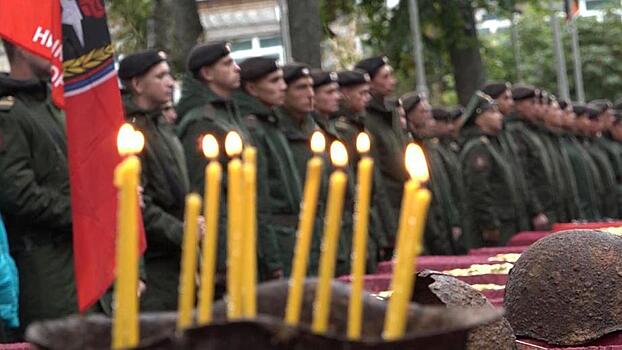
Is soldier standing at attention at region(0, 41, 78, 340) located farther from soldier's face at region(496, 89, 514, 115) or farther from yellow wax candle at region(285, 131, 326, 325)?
soldier's face at region(496, 89, 514, 115)

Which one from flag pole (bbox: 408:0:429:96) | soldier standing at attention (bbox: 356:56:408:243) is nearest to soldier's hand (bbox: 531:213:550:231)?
soldier standing at attention (bbox: 356:56:408:243)

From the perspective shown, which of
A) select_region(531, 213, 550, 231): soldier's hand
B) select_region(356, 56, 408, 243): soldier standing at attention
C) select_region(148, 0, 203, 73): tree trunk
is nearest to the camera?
select_region(356, 56, 408, 243): soldier standing at attention

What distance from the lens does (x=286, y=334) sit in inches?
60.8

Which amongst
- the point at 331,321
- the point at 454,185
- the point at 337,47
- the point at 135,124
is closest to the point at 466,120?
the point at 454,185

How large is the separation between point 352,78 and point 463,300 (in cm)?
710

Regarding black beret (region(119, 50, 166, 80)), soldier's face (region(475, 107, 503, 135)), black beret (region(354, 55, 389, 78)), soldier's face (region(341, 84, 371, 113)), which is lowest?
soldier's face (region(475, 107, 503, 135))

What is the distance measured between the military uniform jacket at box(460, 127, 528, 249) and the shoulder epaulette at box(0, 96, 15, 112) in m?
8.34

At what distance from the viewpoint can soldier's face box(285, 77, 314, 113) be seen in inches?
375

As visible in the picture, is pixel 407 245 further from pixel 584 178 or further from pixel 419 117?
pixel 584 178

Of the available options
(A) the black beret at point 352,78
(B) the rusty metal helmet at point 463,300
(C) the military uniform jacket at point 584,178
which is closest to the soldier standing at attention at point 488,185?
(C) the military uniform jacket at point 584,178

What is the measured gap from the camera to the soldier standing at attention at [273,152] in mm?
8664

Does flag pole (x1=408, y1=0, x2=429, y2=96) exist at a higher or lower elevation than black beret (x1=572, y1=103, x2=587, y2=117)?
higher

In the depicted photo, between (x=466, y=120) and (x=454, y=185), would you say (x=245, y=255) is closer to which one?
(x=454, y=185)

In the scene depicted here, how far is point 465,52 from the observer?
75.0ft
